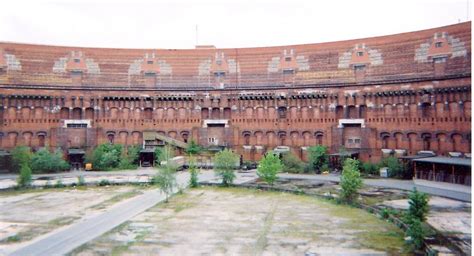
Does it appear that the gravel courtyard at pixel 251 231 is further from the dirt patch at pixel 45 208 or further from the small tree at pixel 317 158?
the small tree at pixel 317 158

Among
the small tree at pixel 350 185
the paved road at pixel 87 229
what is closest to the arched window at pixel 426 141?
the small tree at pixel 350 185

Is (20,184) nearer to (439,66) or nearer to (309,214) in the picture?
(309,214)

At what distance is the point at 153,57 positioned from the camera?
56.8 m

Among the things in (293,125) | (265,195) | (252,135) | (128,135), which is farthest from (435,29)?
(128,135)

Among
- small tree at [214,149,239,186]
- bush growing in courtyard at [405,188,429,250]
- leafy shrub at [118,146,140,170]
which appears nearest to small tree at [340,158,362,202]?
bush growing in courtyard at [405,188,429,250]

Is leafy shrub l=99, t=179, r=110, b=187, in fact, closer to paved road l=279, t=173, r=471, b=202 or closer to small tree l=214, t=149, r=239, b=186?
small tree l=214, t=149, r=239, b=186

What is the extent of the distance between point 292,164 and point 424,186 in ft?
51.7

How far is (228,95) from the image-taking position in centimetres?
5397

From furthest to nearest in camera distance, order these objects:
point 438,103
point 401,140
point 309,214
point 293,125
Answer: point 293,125 → point 401,140 → point 438,103 → point 309,214

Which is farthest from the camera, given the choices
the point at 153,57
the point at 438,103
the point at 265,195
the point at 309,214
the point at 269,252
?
the point at 153,57

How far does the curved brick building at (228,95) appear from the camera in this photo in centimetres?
4694

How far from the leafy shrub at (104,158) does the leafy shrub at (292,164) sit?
20.9 meters

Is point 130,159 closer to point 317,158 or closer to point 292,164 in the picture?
point 292,164

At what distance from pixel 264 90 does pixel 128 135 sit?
19430 mm
